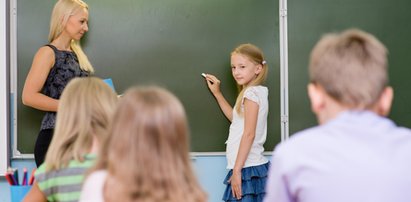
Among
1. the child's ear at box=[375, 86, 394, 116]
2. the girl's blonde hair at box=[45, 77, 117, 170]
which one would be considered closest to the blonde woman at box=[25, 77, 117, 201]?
the girl's blonde hair at box=[45, 77, 117, 170]

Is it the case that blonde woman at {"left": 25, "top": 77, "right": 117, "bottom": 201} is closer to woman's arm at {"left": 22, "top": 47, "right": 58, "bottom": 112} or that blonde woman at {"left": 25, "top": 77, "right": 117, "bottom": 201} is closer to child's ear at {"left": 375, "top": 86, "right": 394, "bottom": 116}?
child's ear at {"left": 375, "top": 86, "right": 394, "bottom": 116}

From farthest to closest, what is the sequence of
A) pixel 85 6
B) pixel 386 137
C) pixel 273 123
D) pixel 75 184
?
pixel 273 123, pixel 85 6, pixel 75 184, pixel 386 137

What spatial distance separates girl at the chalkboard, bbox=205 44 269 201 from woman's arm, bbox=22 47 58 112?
88 centimetres

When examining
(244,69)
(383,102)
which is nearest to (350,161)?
(383,102)

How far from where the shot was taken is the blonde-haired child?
3.93 feet

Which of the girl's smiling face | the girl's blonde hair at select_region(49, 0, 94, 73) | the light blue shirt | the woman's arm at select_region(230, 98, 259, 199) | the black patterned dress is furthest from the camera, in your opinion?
the girl's smiling face

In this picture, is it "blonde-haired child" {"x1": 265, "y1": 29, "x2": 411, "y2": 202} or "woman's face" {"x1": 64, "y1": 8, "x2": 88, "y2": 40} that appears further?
"woman's face" {"x1": 64, "y1": 8, "x2": 88, "y2": 40}

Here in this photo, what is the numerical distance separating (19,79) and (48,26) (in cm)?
33

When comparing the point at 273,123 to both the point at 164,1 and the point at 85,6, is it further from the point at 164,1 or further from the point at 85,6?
the point at 85,6

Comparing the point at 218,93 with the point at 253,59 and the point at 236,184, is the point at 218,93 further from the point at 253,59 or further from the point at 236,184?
the point at 236,184

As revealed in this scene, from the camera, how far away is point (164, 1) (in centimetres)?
314

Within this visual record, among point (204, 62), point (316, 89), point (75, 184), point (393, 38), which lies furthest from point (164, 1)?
point (316, 89)

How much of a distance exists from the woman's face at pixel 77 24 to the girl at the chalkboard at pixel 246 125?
735mm

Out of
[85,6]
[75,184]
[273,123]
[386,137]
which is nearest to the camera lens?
[386,137]
